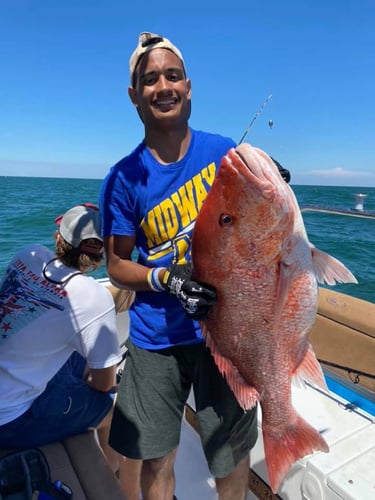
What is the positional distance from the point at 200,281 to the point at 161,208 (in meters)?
0.45

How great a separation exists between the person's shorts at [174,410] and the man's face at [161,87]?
1.07 metres

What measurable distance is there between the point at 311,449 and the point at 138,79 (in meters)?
1.72

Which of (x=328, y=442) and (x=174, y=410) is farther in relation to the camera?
(x=328, y=442)

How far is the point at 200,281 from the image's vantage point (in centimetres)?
144

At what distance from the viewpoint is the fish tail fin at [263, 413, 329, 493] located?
1.46m

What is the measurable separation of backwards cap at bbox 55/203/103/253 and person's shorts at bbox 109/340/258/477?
775mm

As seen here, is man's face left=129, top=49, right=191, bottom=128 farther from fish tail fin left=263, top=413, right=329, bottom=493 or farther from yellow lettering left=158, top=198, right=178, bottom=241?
fish tail fin left=263, top=413, right=329, bottom=493

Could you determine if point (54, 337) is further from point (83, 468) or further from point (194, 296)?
point (194, 296)

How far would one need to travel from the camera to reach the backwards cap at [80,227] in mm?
2234

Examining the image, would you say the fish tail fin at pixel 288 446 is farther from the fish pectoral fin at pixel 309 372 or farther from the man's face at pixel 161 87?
the man's face at pixel 161 87

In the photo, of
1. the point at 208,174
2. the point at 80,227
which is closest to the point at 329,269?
the point at 208,174

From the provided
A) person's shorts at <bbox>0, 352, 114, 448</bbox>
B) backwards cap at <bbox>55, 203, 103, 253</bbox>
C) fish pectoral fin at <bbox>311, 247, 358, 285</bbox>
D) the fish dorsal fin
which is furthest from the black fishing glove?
person's shorts at <bbox>0, 352, 114, 448</bbox>

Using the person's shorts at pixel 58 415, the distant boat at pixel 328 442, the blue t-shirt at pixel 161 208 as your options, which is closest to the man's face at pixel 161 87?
the blue t-shirt at pixel 161 208

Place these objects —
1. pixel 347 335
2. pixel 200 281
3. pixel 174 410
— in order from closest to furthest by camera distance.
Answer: pixel 200 281 → pixel 174 410 → pixel 347 335
